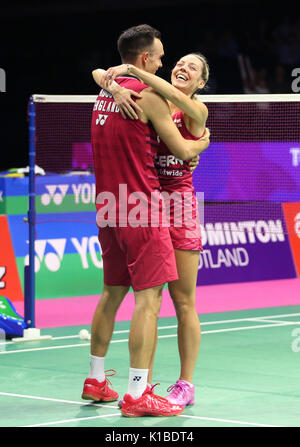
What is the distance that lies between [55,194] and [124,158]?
6.38 m

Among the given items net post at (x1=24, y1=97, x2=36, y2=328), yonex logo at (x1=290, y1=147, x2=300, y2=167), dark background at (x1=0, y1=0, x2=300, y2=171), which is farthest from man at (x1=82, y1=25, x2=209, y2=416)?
dark background at (x1=0, y1=0, x2=300, y2=171)

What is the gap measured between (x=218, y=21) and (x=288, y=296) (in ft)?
35.2

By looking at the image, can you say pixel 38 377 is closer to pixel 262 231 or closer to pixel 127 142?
pixel 127 142

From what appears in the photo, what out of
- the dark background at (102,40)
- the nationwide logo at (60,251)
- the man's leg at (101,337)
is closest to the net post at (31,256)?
the nationwide logo at (60,251)

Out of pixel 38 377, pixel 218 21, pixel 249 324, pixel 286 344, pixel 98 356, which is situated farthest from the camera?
pixel 218 21

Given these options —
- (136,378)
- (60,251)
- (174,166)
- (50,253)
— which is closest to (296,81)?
(60,251)

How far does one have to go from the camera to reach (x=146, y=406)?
605 cm

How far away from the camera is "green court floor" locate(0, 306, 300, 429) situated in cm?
606

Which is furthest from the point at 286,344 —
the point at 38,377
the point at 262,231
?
the point at 262,231

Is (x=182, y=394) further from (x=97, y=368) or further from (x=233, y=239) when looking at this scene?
(x=233, y=239)

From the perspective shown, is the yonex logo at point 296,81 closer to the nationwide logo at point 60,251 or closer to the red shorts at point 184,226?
the nationwide logo at point 60,251

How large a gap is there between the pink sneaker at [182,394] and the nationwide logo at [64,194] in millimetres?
6087

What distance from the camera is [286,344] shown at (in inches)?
355
